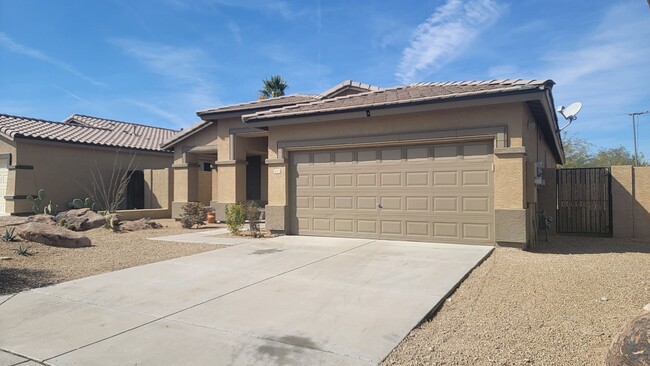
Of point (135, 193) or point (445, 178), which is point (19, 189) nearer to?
point (135, 193)

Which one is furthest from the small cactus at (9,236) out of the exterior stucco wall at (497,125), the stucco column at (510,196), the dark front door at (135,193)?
the stucco column at (510,196)

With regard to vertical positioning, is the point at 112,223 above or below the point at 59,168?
below

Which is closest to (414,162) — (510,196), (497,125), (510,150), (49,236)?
(497,125)

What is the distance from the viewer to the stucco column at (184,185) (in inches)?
757

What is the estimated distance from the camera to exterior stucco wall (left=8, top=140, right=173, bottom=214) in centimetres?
1852

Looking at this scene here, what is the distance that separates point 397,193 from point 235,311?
676 centimetres

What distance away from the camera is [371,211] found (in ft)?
38.7

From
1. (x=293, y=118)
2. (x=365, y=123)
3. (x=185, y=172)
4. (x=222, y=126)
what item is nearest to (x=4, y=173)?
(x=185, y=172)

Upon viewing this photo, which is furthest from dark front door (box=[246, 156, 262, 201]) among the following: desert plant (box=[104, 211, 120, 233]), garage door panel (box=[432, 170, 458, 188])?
garage door panel (box=[432, 170, 458, 188])

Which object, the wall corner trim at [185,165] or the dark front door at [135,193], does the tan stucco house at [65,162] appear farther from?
the wall corner trim at [185,165]

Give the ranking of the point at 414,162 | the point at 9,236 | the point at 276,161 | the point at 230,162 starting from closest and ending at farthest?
the point at 9,236 → the point at 414,162 → the point at 276,161 → the point at 230,162

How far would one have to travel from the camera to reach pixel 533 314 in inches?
206

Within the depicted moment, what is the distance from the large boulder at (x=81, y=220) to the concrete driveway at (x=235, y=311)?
287 inches

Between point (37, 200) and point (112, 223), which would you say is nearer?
point (112, 223)
